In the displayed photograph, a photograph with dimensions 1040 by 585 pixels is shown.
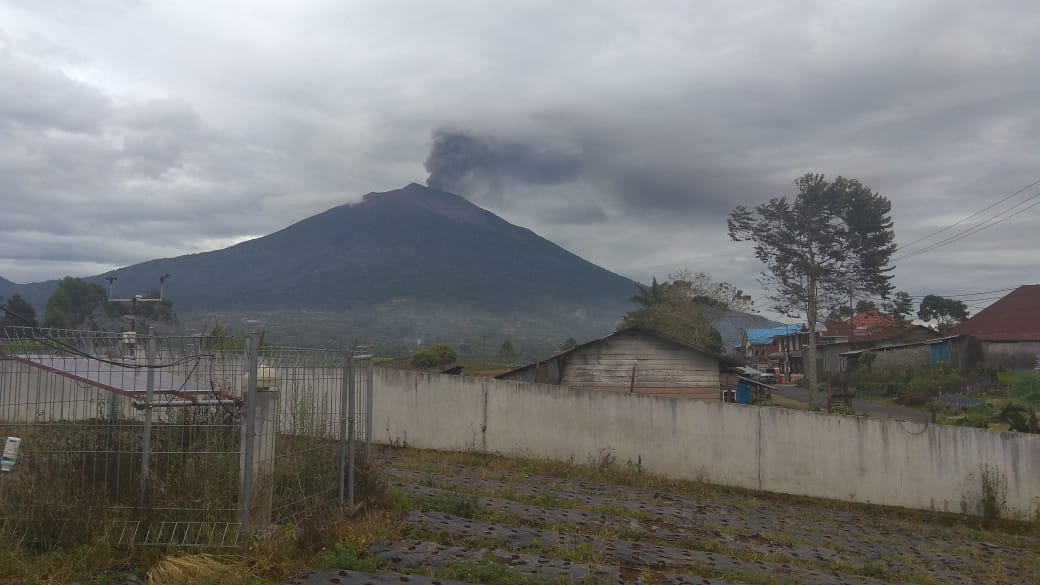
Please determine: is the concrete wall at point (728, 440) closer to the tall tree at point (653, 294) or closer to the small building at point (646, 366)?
the small building at point (646, 366)

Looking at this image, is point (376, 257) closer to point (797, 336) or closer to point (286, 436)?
point (797, 336)

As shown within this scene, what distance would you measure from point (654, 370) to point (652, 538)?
11.9 meters

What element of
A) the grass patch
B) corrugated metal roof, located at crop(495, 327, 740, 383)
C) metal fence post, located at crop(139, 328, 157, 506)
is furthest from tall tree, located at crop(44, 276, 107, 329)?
the grass patch

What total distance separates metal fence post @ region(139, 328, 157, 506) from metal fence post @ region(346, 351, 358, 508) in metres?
2.07

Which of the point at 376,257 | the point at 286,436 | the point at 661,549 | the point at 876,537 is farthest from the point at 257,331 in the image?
the point at 376,257

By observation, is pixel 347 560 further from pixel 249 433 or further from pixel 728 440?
pixel 728 440

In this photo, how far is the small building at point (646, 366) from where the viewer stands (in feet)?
67.4

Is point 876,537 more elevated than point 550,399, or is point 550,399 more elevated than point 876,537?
point 550,399

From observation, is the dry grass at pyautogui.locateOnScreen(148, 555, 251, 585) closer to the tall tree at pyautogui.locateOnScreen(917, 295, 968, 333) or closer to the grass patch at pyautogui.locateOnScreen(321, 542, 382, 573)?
the grass patch at pyautogui.locateOnScreen(321, 542, 382, 573)

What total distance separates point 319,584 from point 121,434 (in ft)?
7.28

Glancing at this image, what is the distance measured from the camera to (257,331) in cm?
637

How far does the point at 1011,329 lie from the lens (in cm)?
3953

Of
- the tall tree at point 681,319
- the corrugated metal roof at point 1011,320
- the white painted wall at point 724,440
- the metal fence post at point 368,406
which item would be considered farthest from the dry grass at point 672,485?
the corrugated metal roof at point 1011,320

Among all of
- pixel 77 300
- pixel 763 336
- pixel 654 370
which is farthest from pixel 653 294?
pixel 77 300
